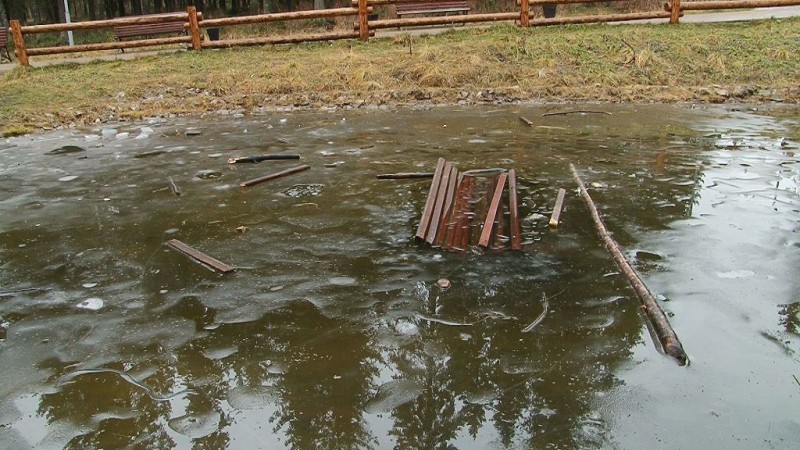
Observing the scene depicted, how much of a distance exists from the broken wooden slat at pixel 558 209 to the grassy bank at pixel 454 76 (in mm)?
6400

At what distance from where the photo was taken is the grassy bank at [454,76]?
11703 mm

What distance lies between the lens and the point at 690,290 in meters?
3.92

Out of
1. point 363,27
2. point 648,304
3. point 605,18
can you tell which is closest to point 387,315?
point 648,304

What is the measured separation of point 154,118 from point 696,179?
9.36 metres

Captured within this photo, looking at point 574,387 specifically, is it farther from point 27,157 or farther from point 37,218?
point 27,157

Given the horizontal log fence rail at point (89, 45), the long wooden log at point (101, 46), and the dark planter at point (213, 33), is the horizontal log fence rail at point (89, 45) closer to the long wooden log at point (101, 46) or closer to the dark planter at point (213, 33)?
the long wooden log at point (101, 46)

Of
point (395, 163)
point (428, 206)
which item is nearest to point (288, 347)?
point (428, 206)

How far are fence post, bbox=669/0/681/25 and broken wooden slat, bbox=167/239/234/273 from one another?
46.3 feet

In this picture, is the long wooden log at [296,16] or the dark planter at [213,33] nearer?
the long wooden log at [296,16]

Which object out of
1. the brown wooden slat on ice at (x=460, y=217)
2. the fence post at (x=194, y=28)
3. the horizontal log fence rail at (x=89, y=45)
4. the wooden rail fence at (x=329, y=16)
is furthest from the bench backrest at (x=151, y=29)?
the brown wooden slat on ice at (x=460, y=217)

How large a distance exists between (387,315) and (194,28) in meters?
14.1

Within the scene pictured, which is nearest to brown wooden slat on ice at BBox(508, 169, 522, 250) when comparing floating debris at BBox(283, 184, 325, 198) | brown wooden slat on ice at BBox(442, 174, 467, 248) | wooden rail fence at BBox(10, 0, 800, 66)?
brown wooden slat on ice at BBox(442, 174, 467, 248)

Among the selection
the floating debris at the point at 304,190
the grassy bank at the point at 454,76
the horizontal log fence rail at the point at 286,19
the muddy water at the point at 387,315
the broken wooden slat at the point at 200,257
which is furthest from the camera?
the horizontal log fence rail at the point at 286,19

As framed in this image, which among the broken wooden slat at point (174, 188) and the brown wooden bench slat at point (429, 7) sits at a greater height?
the brown wooden bench slat at point (429, 7)
